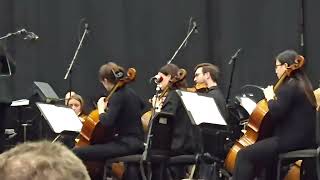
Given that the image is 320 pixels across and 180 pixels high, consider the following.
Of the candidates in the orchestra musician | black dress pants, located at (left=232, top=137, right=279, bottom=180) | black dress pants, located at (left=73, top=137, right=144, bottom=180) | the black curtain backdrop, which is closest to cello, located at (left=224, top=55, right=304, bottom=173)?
black dress pants, located at (left=232, top=137, right=279, bottom=180)

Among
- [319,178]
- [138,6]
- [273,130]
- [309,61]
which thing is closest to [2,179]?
[319,178]

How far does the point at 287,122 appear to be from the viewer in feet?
14.9

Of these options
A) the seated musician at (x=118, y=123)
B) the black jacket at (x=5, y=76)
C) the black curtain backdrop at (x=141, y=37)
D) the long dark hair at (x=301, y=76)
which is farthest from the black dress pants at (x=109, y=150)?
the black curtain backdrop at (x=141, y=37)

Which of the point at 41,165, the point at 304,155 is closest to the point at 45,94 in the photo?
the point at 304,155

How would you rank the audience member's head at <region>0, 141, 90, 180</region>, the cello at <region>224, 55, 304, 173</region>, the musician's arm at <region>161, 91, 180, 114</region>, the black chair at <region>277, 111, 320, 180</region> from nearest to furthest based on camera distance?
the audience member's head at <region>0, 141, 90, 180</region>
the black chair at <region>277, 111, 320, 180</region>
the cello at <region>224, 55, 304, 173</region>
the musician's arm at <region>161, 91, 180, 114</region>

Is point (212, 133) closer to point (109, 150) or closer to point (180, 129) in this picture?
point (180, 129)

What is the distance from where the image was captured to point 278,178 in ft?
14.7

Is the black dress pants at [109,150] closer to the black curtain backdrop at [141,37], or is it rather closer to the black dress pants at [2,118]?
the black dress pants at [2,118]

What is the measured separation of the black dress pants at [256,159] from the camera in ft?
14.8

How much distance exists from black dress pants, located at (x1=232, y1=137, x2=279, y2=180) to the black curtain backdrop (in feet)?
11.1

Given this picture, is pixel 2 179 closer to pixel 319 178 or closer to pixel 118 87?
pixel 319 178

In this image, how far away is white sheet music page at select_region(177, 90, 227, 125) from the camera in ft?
15.1

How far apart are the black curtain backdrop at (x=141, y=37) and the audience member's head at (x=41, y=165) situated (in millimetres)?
7004

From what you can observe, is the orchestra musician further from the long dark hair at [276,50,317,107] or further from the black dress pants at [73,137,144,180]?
the long dark hair at [276,50,317,107]
